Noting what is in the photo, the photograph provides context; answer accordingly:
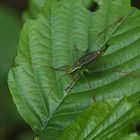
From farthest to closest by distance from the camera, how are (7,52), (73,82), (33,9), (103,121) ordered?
(7,52) < (33,9) < (73,82) < (103,121)

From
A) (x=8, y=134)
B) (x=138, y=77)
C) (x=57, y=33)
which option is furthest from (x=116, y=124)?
(x=8, y=134)

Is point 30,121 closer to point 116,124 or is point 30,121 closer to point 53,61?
point 53,61

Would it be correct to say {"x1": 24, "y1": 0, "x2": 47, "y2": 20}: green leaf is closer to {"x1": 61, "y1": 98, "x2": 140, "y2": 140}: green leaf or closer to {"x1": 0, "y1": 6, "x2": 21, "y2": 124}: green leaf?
{"x1": 0, "y1": 6, "x2": 21, "y2": 124}: green leaf

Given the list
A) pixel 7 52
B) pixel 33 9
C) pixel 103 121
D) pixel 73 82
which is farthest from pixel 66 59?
pixel 7 52

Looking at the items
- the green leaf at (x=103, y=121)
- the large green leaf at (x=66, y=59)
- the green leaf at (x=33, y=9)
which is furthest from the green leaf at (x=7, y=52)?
the green leaf at (x=103, y=121)

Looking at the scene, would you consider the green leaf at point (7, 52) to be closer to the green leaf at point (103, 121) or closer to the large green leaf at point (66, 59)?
the large green leaf at point (66, 59)

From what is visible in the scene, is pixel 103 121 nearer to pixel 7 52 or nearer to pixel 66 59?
pixel 66 59

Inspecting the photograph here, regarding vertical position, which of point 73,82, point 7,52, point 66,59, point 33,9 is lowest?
point 7,52
